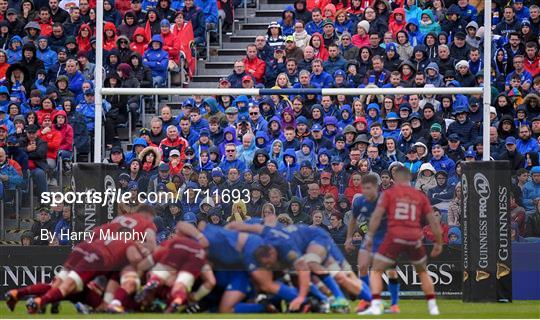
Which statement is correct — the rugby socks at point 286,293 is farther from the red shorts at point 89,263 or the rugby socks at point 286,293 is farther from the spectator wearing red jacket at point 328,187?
the spectator wearing red jacket at point 328,187

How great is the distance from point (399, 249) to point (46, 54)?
10541mm

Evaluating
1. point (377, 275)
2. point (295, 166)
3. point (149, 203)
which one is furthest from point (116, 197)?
point (377, 275)

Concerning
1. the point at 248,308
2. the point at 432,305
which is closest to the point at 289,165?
the point at 248,308

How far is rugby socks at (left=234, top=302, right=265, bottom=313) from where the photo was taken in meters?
17.2

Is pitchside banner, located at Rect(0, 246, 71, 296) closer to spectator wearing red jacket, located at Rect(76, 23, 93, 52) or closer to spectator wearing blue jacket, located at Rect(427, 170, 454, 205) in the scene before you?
spectator wearing blue jacket, located at Rect(427, 170, 454, 205)

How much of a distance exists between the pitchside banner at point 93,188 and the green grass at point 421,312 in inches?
43.2

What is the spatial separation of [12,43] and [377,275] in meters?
11.1

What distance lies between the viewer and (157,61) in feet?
82.8

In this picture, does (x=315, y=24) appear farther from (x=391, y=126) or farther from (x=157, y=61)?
(x=391, y=126)

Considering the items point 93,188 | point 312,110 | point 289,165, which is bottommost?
point 93,188

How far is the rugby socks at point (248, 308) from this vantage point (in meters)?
17.2

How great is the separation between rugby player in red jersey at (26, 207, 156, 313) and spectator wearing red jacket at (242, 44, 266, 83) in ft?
22.0

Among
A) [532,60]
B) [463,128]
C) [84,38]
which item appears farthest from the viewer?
[84,38]

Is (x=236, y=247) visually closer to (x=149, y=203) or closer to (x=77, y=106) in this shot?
(x=149, y=203)
